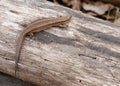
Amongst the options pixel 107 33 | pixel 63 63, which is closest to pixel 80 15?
pixel 107 33

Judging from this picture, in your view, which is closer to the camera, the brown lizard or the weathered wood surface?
the weathered wood surface

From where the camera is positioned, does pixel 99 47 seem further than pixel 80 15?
No

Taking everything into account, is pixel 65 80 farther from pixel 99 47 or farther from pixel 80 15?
pixel 80 15

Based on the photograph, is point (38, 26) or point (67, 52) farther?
point (38, 26)

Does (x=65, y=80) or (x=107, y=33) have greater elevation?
(x=107, y=33)
